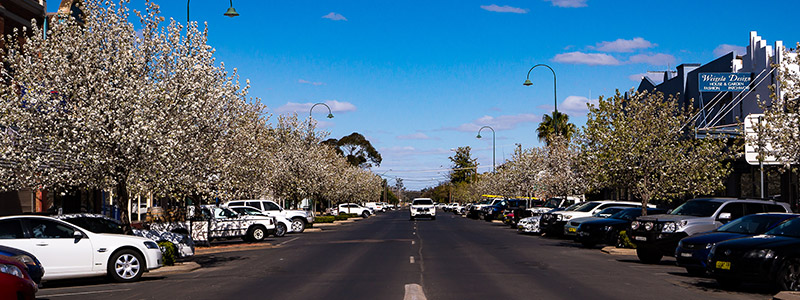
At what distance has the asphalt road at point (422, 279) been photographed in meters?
13.1

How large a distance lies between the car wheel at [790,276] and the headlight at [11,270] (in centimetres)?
1215

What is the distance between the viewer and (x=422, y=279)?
1516cm

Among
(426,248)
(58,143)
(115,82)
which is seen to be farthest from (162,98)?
(426,248)

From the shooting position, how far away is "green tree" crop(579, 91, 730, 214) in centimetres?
2533

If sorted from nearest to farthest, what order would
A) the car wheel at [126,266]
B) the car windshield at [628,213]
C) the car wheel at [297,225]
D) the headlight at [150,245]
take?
the car wheel at [126,266] < the headlight at [150,245] < the car windshield at [628,213] < the car wheel at [297,225]

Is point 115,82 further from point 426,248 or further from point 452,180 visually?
point 452,180

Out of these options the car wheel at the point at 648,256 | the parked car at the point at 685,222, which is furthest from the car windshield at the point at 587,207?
the car wheel at the point at 648,256

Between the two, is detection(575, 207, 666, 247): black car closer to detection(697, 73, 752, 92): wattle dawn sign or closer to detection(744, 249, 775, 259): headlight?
detection(697, 73, 752, 92): wattle dawn sign

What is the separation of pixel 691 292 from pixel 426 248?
12.5 m

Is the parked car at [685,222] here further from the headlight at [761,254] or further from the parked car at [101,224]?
the parked car at [101,224]

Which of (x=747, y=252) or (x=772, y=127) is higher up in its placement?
(x=772, y=127)

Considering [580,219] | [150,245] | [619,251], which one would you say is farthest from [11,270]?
[580,219]

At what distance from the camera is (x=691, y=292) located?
13.6 metres

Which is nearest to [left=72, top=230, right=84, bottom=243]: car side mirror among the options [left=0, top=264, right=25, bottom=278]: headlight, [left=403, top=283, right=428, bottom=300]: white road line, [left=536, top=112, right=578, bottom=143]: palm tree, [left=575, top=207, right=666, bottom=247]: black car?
[left=0, top=264, right=25, bottom=278]: headlight
